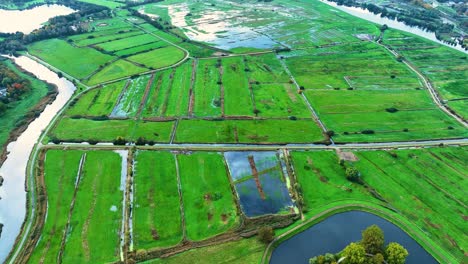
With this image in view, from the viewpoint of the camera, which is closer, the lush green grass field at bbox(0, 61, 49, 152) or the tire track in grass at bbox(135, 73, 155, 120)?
the lush green grass field at bbox(0, 61, 49, 152)

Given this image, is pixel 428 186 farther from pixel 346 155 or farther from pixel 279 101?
pixel 279 101

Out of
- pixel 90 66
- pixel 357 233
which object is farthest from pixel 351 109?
pixel 90 66

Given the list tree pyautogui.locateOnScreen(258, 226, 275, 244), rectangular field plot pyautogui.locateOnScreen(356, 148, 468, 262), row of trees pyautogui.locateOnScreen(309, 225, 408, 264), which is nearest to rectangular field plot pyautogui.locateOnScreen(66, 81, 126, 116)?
tree pyautogui.locateOnScreen(258, 226, 275, 244)

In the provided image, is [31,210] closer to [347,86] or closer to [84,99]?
[84,99]

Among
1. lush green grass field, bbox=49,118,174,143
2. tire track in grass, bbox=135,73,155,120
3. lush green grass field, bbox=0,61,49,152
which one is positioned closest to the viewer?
lush green grass field, bbox=49,118,174,143

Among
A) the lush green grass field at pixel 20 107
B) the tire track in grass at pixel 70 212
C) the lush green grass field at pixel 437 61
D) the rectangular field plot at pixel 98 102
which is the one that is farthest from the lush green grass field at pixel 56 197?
the lush green grass field at pixel 437 61

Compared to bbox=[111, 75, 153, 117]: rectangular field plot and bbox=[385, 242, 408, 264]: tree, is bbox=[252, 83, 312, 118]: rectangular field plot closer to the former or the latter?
bbox=[111, 75, 153, 117]: rectangular field plot

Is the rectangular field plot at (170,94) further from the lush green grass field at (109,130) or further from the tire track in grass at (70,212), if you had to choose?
the tire track in grass at (70,212)
